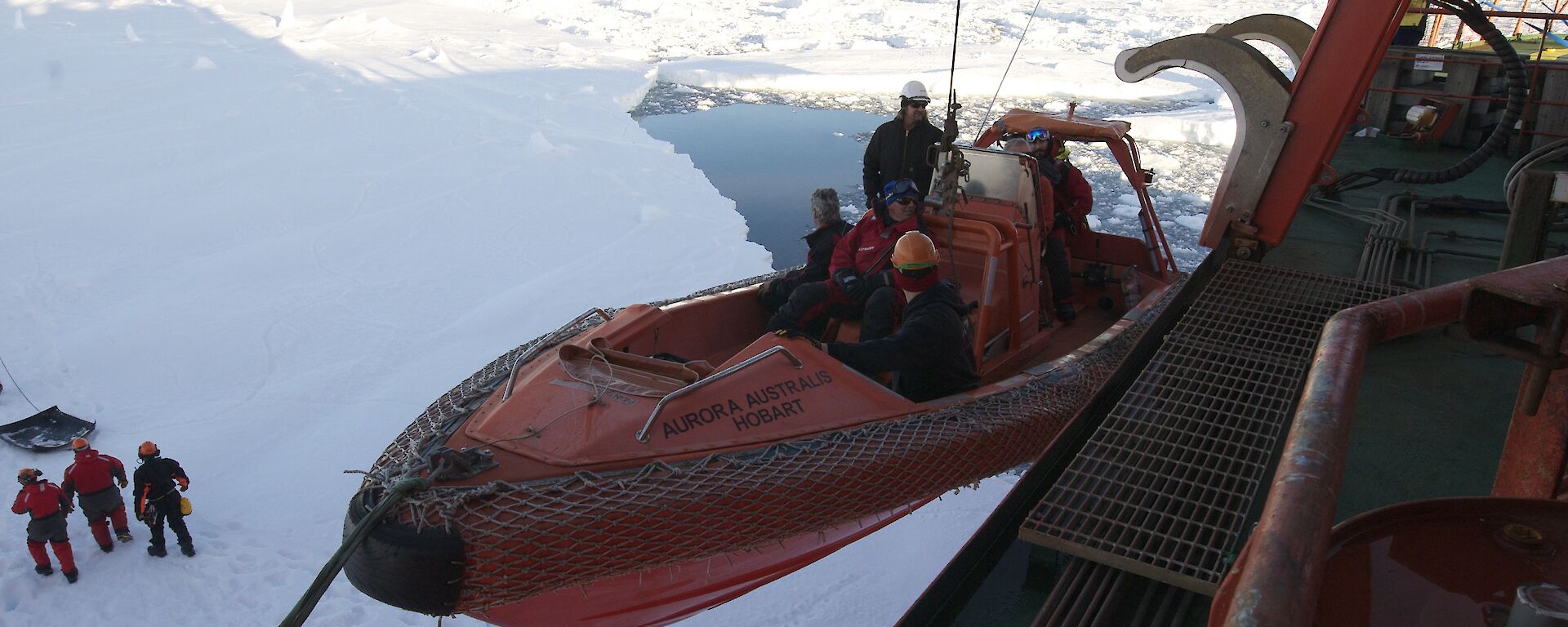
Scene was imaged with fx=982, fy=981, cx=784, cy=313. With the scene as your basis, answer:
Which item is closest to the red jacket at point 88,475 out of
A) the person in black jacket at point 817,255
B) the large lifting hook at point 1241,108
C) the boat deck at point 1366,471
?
the person in black jacket at point 817,255

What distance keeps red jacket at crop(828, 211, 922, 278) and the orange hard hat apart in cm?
66

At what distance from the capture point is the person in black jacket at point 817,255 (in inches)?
180

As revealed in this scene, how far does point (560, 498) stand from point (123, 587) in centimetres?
373

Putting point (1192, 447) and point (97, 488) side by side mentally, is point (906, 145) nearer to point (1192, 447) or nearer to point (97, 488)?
point (1192, 447)

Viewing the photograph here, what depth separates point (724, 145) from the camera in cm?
1438

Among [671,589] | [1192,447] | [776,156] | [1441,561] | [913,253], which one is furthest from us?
[776,156]

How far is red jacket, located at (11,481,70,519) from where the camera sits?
16.4 feet

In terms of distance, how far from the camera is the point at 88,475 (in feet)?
17.3

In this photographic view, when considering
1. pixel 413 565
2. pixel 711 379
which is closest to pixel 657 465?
pixel 711 379

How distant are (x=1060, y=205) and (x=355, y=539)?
13.5 ft

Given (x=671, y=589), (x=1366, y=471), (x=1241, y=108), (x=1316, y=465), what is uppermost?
(x=1241, y=108)

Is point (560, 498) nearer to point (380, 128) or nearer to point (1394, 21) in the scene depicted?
point (1394, 21)

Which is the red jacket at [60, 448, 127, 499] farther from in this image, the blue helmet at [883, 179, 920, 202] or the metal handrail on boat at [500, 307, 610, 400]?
the blue helmet at [883, 179, 920, 202]

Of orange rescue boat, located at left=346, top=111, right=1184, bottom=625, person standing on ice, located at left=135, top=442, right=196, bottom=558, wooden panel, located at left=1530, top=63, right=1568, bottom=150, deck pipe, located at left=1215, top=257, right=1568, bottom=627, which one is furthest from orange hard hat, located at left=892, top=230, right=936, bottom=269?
wooden panel, located at left=1530, top=63, right=1568, bottom=150
